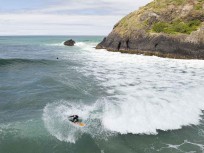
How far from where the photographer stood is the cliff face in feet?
204

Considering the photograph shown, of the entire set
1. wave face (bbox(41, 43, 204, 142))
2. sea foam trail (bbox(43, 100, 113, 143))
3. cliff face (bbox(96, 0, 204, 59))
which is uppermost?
cliff face (bbox(96, 0, 204, 59))

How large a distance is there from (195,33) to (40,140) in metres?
52.5

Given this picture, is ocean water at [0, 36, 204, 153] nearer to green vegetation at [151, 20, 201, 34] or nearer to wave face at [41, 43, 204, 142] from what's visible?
wave face at [41, 43, 204, 142]

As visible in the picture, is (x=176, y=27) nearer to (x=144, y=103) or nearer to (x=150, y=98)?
(x=150, y=98)

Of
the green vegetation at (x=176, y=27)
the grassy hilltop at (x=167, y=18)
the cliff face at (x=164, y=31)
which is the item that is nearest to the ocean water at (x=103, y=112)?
the cliff face at (x=164, y=31)

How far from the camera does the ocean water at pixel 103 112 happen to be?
60.5ft

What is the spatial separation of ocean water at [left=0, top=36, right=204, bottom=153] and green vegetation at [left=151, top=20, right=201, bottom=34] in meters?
27.5

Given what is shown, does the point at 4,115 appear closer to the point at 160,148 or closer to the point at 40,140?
the point at 40,140

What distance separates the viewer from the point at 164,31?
2729 inches

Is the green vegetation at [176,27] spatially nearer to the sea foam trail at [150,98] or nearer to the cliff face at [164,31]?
the cliff face at [164,31]

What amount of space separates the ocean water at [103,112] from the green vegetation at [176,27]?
90.1 feet

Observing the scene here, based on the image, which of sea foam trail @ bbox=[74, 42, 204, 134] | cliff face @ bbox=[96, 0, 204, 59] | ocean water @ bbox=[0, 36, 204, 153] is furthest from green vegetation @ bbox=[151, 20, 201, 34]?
ocean water @ bbox=[0, 36, 204, 153]

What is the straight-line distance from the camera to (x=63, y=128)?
20719mm

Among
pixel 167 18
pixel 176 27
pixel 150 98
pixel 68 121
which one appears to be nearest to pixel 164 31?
pixel 176 27
